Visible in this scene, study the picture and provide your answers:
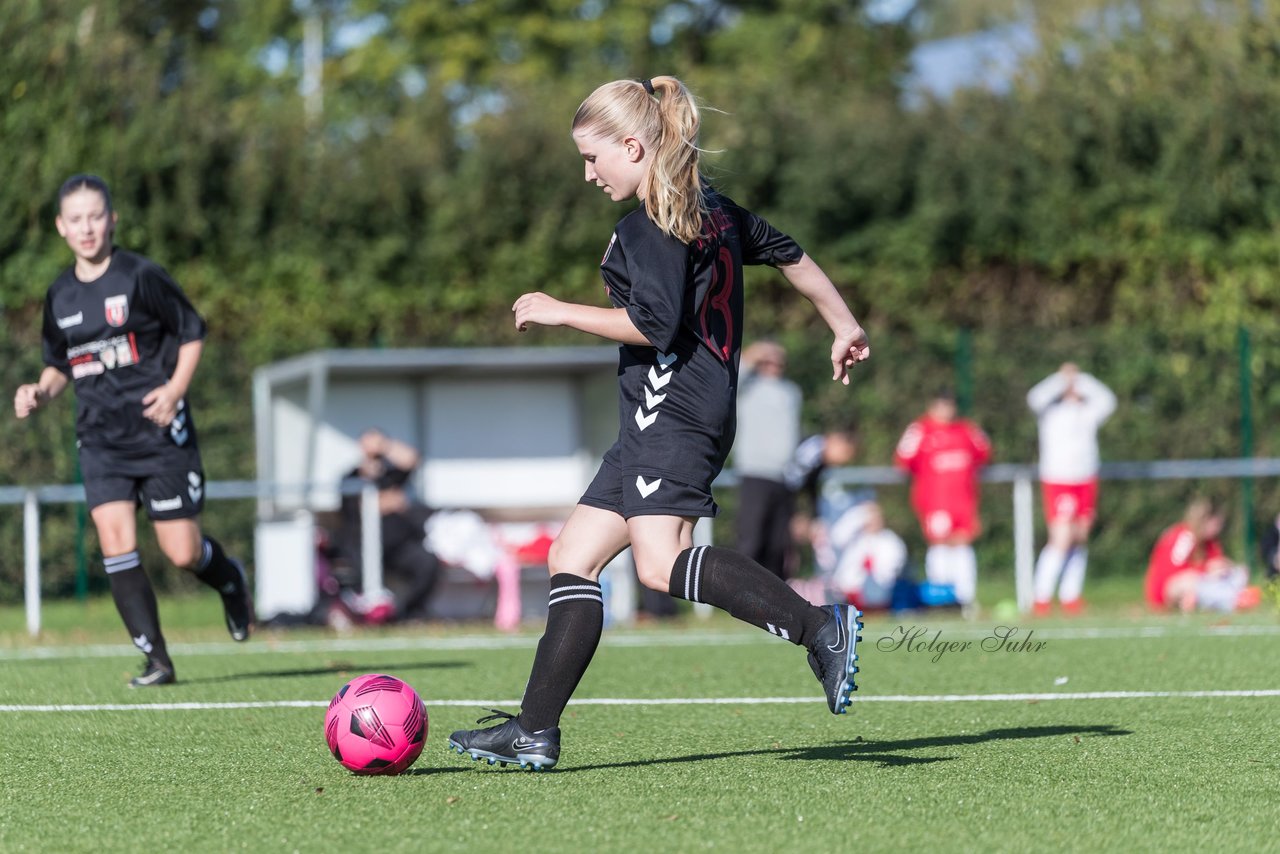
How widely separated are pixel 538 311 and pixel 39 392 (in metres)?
Answer: 3.35

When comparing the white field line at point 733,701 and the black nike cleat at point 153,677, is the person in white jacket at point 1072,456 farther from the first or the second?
the black nike cleat at point 153,677

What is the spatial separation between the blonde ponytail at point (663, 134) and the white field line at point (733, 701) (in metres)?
2.59

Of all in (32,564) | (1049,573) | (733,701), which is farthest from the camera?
(1049,573)

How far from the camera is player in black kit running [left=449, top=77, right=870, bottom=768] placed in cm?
452

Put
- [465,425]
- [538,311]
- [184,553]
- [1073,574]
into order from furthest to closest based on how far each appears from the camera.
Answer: [465,425]
[1073,574]
[184,553]
[538,311]

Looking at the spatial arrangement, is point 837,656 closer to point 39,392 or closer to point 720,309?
point 720,309

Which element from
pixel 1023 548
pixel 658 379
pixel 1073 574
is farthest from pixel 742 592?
pixel 1073 574

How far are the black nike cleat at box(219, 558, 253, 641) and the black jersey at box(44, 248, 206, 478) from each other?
669 millimetres

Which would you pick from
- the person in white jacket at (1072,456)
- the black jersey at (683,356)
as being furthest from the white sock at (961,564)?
the black jersey at (683,356)

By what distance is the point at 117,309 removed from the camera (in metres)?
7.05

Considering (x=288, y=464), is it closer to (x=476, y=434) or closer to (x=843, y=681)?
(x=476, y=434)

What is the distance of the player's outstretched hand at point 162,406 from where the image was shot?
6.91 m

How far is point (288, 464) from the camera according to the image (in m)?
14.1

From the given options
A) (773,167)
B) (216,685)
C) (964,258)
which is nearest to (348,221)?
(773,167)
